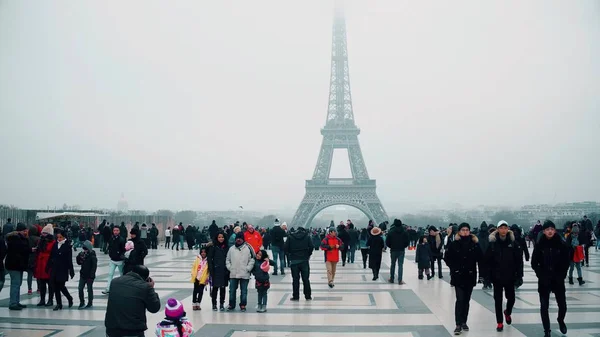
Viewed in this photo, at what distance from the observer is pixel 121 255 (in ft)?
38.3

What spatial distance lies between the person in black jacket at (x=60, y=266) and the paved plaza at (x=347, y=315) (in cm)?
43

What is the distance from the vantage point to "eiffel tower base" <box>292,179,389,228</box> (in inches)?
2746

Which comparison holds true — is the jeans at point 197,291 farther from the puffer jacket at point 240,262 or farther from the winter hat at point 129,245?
the winter hat at point 129,245

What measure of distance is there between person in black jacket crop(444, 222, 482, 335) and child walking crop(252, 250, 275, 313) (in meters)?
3.65

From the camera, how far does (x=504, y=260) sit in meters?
8.62

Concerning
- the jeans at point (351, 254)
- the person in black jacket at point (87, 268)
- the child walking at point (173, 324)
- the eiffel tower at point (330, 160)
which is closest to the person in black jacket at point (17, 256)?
the person in black jacket at point (87, 268)

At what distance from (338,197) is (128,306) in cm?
6579

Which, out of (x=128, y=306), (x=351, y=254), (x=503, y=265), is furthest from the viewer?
(x=351, y=254)

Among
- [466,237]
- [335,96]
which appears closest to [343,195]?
[335,96]

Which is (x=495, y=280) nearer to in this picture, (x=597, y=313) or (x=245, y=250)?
(x=597, y=313)

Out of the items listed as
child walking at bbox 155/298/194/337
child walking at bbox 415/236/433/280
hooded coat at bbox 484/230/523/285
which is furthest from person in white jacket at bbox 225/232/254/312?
child walking at bbox 415/236/433/280

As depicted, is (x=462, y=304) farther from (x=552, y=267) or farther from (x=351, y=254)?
(x=351, y=254)

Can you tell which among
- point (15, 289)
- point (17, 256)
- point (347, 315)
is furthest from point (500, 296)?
point (17, 256)

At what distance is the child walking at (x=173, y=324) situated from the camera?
5566 millimetres
